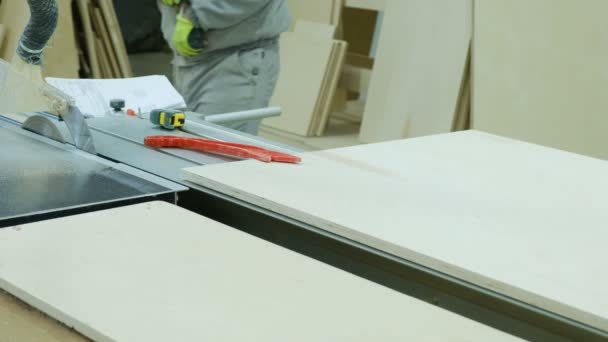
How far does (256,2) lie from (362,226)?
140 cm

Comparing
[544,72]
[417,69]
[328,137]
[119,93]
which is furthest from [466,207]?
[328,137]

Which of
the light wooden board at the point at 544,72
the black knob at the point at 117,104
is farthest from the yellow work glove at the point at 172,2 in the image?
the light wooden board at the point at 544,72

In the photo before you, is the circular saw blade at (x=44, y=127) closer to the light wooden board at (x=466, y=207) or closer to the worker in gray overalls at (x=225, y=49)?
the light wooden board at (x=466, y=207)

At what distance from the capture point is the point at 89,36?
3449 millimetres

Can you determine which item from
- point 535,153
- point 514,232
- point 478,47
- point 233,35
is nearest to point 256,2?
point 233,35

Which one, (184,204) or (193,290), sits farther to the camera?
(184,204)

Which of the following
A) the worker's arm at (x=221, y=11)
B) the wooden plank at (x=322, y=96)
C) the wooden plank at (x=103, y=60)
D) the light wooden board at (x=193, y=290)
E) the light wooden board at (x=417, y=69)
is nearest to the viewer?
the light wooden board at (x=193, y=290)

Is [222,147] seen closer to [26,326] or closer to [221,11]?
[26,326]

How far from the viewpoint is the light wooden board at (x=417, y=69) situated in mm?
3203

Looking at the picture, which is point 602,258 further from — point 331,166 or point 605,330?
point 331,166

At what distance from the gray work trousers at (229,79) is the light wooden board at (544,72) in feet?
3.59

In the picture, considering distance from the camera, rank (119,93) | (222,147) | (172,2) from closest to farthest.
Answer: (222,147)
(119,93)
(172,2)

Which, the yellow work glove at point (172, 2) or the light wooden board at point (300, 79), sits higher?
the yellow work glove at point (172, 2)

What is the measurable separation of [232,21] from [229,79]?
20 centimetres
